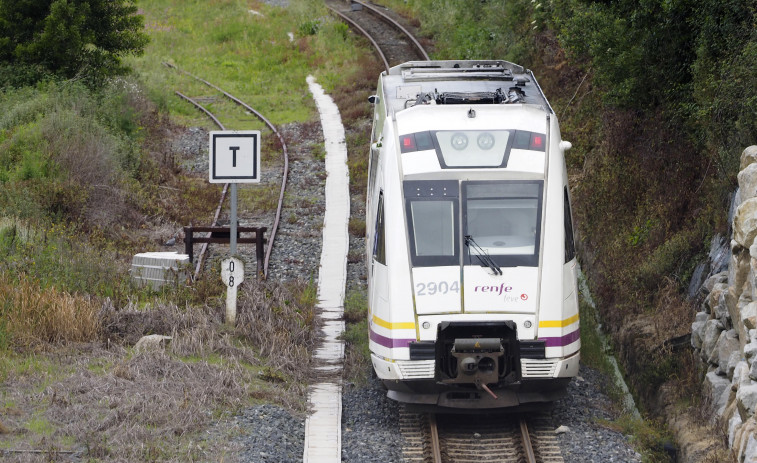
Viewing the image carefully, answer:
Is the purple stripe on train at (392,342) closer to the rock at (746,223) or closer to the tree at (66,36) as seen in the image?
the rock at (746,223)

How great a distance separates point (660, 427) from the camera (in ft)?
38.8

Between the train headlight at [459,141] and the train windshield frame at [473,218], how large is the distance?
451 mm

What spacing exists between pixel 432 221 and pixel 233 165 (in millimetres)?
3255

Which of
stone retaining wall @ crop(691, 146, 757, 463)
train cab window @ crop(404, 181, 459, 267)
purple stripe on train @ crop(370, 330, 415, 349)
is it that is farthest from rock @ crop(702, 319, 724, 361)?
purple stripe on train @ crop(370, 330, 415, 349)

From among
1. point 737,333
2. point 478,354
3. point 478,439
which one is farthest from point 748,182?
point 478,439

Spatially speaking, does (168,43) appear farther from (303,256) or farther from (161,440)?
(161,440)

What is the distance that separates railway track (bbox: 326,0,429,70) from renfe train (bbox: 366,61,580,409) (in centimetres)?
1823

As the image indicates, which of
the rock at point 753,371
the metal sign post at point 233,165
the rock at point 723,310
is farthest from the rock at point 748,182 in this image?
the metal sign post at point 233,165

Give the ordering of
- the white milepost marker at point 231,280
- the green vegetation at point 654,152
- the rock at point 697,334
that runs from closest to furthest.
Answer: the rock at point 697,334 → the green vegetation at point 654,152 → the white milepost marker at point 231,280

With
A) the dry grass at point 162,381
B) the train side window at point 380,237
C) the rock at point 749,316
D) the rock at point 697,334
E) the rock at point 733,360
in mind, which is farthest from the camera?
the rock at point 697,334

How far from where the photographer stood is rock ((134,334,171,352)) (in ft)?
41.5

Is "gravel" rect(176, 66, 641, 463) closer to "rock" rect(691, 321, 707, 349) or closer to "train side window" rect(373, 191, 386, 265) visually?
"rock" rect(691, 321, 707, 349)

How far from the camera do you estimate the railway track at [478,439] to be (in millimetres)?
11070

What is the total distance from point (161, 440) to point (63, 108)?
13.7 meters
